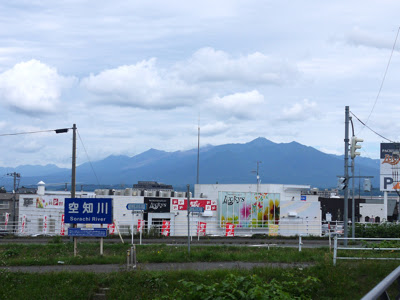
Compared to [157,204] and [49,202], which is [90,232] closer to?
[157,204]

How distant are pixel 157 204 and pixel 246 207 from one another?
794 cm

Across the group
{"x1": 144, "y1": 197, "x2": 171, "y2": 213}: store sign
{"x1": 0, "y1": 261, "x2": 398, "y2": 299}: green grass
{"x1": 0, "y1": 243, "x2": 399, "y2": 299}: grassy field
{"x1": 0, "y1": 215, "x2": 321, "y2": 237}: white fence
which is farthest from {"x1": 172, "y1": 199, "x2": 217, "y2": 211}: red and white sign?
{"x1": 0, "y1": 261, "x2": 398, "y2": 299}: green grass

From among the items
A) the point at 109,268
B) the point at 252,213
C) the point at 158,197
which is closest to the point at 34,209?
the point at 158,197

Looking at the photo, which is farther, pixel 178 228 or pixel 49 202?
pixel 49 202

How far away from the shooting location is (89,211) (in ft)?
70.5

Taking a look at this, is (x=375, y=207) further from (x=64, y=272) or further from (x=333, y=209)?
(x=64, y=272)

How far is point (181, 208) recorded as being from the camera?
44969 millimetres

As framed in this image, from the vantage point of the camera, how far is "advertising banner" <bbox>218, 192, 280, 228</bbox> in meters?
45.2

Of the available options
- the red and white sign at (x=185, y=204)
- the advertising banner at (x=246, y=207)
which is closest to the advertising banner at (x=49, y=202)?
the red and white sign at (x=185, y=204)

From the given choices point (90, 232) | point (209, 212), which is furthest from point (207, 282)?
point (209, 212)

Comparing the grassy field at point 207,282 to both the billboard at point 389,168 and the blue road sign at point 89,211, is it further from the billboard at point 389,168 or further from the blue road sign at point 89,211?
the billboard at point 389,168

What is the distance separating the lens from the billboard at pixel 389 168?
53062mm

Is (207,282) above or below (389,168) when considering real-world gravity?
below

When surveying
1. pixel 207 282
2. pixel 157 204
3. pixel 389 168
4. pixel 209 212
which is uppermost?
pixel 389 168
